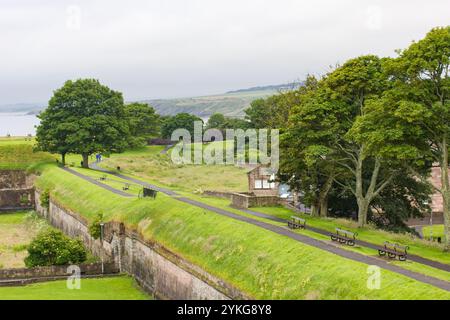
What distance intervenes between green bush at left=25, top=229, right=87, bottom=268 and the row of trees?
17174 millimetres

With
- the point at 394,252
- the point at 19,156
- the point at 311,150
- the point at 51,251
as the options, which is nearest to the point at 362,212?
the point at 311,150

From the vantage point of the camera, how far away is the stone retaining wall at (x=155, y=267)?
3095 cm

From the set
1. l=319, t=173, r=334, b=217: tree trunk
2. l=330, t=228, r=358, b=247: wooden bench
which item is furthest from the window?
l=330, t=228, r=358, b=247: wooden bench

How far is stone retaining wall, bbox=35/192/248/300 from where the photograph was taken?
30953mm

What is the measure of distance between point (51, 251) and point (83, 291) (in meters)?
6.40

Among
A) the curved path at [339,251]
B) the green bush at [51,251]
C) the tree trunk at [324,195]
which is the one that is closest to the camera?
the curved path at [339,251]

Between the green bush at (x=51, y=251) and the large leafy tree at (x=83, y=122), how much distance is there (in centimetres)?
3904

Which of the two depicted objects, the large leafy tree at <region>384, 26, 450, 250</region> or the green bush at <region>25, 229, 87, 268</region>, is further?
the green bush at <region>25, 229, 87, 268</region>

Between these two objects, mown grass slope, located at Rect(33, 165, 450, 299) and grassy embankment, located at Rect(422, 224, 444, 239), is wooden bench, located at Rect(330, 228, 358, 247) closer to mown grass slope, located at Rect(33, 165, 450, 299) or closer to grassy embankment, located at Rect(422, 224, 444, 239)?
mown grass slope, located at Rect(33, 165, 450, 299)

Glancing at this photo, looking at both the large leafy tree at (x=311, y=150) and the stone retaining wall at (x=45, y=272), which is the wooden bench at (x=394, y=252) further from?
the stone retaining wall at (x=45, y=272)

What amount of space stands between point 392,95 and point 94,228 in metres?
25.1

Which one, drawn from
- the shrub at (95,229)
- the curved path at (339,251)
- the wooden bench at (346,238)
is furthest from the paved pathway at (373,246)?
the shrub at (95,229)
